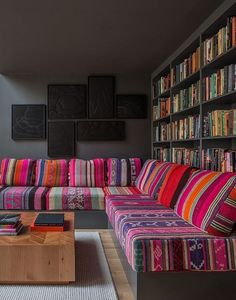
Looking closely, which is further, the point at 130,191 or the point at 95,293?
the point at 130,191

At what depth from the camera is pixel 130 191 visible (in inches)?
155

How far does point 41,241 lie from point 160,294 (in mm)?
858

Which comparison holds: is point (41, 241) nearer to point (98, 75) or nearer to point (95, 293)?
point (95, 293)

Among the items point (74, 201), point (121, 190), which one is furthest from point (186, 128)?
point (74, 201)

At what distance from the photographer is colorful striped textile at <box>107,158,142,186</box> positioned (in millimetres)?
4455

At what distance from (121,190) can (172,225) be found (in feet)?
5.88

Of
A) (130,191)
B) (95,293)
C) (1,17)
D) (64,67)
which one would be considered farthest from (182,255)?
(64,67)

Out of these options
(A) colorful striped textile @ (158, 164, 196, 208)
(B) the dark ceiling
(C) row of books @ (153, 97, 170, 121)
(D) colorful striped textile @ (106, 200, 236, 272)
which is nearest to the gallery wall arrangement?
(B) the dark ceiling

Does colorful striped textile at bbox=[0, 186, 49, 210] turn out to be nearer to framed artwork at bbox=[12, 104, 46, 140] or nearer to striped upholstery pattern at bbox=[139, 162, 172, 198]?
striped upholstery pattern at bbox=[139, 162, 172, 198]

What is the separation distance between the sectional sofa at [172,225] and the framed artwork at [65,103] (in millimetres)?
1504

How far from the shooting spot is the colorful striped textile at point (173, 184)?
2.87 meters

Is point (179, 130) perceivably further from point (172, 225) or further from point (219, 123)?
point (172, 225)

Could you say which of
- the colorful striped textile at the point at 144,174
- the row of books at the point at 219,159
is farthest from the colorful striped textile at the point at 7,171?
the row of books at the point at 219,159

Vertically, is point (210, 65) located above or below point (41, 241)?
above
